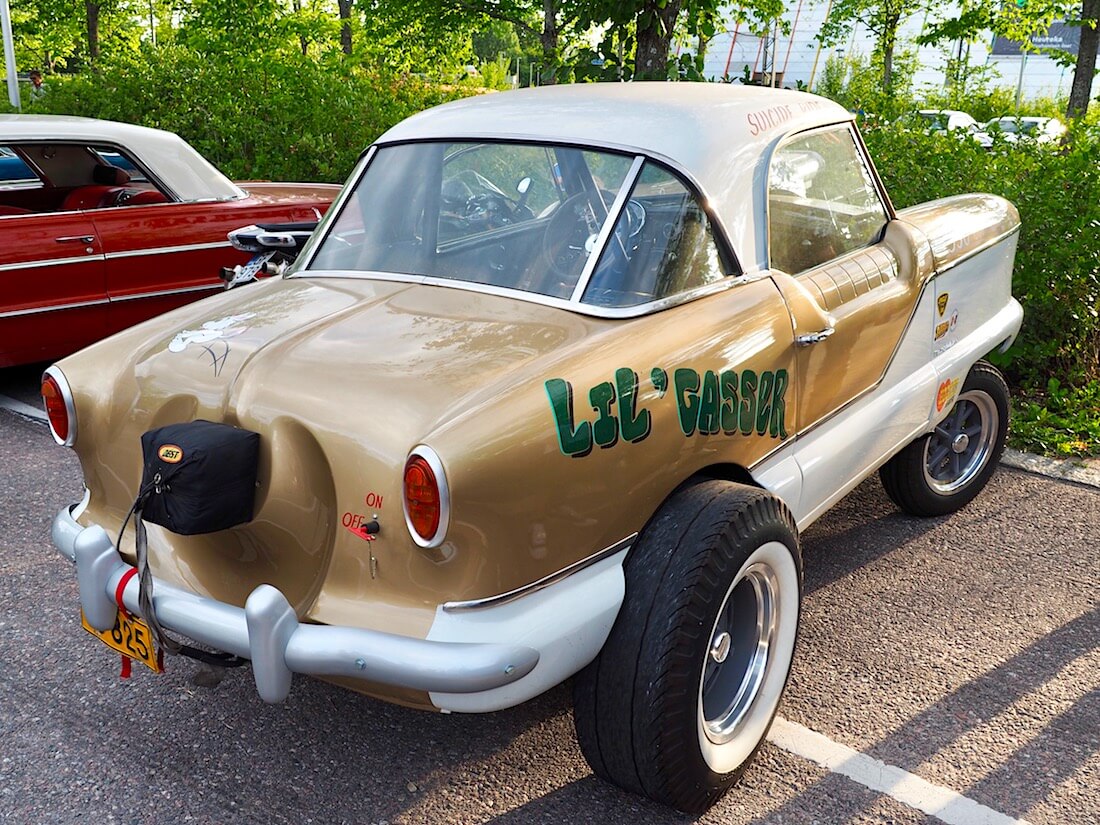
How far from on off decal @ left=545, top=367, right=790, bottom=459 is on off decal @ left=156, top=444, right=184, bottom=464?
864 millimetres

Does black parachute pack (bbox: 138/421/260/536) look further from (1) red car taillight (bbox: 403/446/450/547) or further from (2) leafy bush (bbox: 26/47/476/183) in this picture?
(2) leafy bush (bbox: 26/47/476/183)

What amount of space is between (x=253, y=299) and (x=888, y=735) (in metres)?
2.32

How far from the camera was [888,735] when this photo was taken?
3.02 meters

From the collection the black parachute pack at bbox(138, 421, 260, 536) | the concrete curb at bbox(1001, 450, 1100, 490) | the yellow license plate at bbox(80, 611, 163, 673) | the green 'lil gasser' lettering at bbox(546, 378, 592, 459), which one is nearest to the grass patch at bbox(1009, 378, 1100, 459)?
the concrete curb at bbox(1001, 450, 1100, 490)

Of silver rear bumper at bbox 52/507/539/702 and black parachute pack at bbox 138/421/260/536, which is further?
black parachute pack at bbox 138/421/260/536

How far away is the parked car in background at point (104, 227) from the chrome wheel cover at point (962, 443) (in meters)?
Result: 4.24

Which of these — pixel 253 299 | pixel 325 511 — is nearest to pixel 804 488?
pixel 325 511

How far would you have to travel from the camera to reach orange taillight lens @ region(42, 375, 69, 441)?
9.52 feet

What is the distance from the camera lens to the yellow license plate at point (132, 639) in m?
2.59

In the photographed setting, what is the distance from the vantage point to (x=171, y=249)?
248 inches

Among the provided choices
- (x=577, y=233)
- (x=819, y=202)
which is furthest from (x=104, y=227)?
(x=819, y=202)

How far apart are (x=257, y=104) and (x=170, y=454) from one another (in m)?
8.24

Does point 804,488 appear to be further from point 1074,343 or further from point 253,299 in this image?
point 1074,343

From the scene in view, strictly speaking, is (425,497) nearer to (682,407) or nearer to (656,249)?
(682,407)
